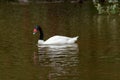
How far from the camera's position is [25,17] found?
147ft

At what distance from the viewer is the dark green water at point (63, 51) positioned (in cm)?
2042

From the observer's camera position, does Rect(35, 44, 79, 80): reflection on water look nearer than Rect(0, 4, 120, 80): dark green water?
Yes

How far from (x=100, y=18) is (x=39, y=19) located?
14.5 feet

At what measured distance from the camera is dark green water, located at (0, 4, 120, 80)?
67.0 feet

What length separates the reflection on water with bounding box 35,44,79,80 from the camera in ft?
66.6

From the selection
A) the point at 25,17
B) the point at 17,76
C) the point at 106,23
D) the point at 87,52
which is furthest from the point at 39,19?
the point at 17,76

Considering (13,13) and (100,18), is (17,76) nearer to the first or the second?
(100,18)

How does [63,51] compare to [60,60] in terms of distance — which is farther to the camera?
[63,51]

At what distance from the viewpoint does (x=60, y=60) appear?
2325 cm

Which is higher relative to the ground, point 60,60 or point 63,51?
point 60,60

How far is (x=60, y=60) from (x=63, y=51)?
280 cm

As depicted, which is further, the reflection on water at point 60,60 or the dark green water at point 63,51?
the dark green water at point 63,51

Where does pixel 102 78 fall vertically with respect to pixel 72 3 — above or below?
above

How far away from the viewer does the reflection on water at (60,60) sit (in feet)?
66.6
